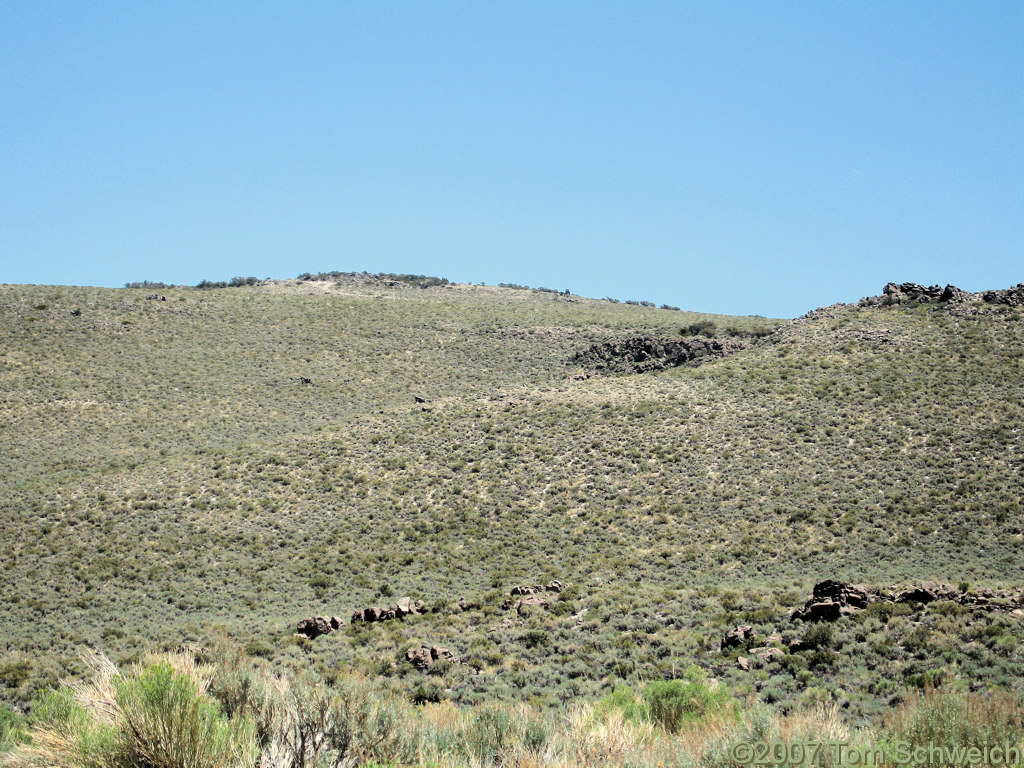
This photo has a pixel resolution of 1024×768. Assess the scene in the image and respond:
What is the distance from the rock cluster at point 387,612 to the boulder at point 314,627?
93 cm

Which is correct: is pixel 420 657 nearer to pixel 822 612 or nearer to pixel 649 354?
pixel 822 612

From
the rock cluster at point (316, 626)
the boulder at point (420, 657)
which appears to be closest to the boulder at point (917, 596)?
the boulder at point (420, 657)

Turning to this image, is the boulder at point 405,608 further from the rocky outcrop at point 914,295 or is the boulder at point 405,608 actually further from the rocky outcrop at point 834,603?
the rocky outcrop at point 914,295

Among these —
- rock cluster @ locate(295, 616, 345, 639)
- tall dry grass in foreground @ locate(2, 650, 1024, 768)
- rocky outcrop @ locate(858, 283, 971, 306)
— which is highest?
rocky outcrop @ locate(858, 283, 971, 306)

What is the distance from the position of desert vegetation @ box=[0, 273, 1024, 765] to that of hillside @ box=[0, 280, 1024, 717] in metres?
0.14

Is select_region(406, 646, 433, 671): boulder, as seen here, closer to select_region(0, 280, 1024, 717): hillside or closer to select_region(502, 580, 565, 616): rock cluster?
select_region(0, 280, 1024, 717): hillside

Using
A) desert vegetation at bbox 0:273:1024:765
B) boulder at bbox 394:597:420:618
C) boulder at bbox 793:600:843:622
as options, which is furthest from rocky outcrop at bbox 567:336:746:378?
boulder at bbox 793:600:843:622

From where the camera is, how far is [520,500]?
31766 millimetres

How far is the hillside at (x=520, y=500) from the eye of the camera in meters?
17.2

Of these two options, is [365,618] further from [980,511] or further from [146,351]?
[146,351]

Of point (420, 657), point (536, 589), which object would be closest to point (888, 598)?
point (536, 589)

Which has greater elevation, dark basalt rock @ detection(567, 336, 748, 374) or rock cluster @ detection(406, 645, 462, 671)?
dark basalt rock @ detection(567, 336, 748, 374)

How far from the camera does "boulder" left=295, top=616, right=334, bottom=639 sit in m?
20.4

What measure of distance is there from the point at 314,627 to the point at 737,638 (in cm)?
1093
